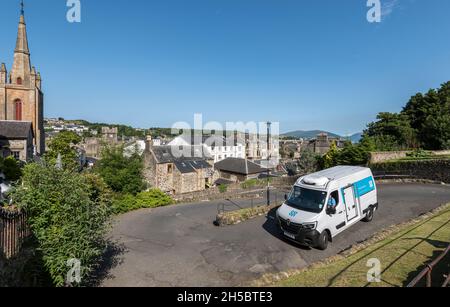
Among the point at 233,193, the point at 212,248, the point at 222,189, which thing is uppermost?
the point at 212,248

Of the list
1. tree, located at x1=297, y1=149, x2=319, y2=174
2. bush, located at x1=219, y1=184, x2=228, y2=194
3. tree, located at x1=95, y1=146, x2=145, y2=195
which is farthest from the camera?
tree, located at x1=297, y1=149, x2=319, y2=174

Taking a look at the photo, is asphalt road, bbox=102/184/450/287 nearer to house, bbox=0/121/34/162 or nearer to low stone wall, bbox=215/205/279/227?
low stone wall, bbox=215/205/279/227

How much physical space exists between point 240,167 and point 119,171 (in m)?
26.8

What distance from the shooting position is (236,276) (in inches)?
280

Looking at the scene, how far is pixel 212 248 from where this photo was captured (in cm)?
935

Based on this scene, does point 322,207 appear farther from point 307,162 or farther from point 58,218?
point 307,162

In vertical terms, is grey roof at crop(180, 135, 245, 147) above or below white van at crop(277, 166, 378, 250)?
above

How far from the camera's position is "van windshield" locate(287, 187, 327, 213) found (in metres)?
8.72

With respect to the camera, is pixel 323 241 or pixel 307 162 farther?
pixel 307 162

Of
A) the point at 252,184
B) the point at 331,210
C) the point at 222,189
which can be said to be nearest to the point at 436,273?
the point at 331,210

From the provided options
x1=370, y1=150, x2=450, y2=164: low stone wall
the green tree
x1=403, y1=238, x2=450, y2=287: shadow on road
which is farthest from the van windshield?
the green tree

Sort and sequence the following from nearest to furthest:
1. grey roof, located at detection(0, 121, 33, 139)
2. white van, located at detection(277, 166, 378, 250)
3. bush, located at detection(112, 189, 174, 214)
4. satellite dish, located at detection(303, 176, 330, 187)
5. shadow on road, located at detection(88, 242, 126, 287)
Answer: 1. shadow on road, located at detection(88, 242, 126, 287)
2. white van, located at detection(277, 166, 378, 250)
3. satellite dish, located at detection(303, 176, 330, 187)
4. bush, located at detection(112, 189, 174, 214)
5. grey roof, located at detection(0, 121, 33, 139)

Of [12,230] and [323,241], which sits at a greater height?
[12,230]

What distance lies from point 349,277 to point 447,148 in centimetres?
3004
